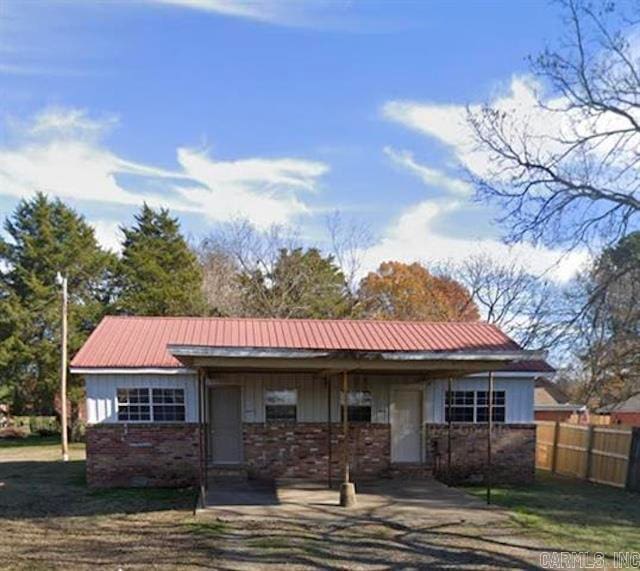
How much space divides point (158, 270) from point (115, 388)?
20.3 m

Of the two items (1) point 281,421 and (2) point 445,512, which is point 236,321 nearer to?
(1) point 281,421

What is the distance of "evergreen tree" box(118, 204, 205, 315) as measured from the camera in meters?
33.2

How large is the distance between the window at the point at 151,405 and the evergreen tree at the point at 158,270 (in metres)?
17.6

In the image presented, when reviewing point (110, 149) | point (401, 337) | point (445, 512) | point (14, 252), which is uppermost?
point (110, 149)

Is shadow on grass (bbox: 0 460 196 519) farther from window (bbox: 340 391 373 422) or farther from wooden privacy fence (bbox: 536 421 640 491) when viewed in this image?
wooden privacy fence (bbox: 536 421 640 491)

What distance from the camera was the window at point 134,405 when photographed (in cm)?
1459

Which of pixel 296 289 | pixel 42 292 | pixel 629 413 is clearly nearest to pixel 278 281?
pixel 296 289

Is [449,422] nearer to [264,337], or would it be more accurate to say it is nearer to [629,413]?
[264,337]

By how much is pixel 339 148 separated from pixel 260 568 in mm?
16149

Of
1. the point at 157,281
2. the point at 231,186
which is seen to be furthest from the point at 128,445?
the point at 157,281

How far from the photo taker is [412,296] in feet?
121

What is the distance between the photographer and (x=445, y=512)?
444 inches

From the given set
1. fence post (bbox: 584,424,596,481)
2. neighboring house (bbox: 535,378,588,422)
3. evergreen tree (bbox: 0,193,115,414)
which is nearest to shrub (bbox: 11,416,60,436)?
evergreen tree (bbox: 0,193,115,414)

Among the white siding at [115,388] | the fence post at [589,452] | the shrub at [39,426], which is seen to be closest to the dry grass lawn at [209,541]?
the white siding at [115,388]
